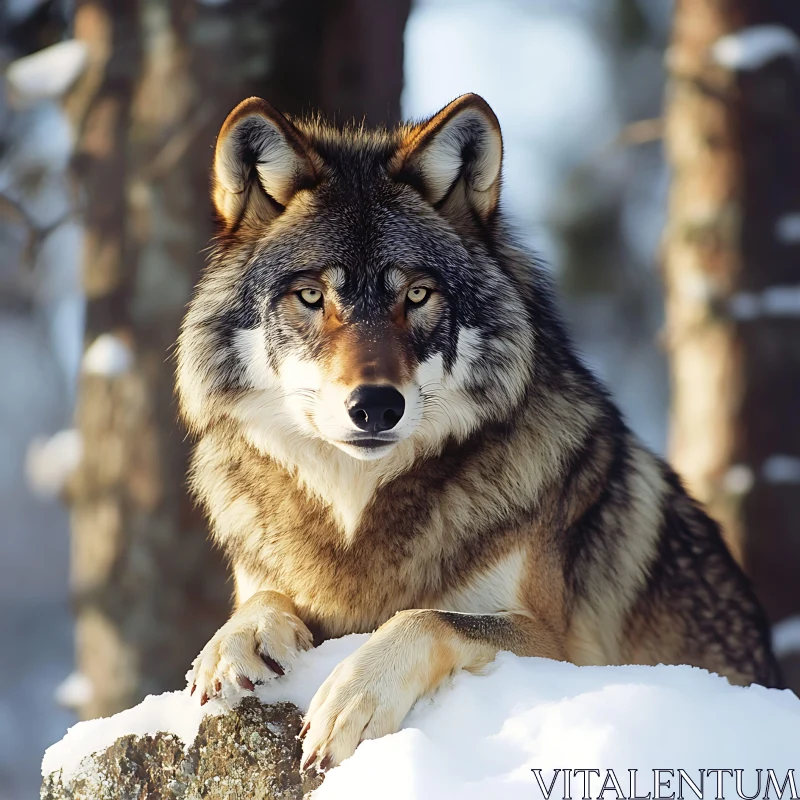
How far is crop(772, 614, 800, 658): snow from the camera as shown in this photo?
5645mm

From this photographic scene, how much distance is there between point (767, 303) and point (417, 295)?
348cm

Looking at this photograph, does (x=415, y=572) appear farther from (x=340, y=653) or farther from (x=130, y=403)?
(x=130, y=403)

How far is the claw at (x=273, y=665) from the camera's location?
275cm

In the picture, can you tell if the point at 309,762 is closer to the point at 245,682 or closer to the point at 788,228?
the point at 245,682

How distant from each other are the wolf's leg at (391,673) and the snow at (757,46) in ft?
14.5

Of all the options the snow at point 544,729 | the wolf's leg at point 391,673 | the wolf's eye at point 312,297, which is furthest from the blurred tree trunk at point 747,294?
the wolf's eye at point 312,297

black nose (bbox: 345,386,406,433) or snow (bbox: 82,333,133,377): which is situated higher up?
snow (bbox: 82,333,133,377)

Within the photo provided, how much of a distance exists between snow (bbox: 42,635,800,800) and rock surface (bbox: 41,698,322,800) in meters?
0.04

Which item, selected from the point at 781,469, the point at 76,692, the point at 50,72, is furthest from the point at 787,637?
the point at 50,72

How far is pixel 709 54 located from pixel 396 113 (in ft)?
6.91

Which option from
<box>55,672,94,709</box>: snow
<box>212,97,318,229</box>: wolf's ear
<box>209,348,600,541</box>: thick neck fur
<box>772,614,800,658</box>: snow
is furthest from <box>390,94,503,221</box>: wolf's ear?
<box>55,672,94,709</box>: snow

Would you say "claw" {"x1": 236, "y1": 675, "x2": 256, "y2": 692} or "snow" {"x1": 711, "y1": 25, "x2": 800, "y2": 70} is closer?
"claw" {"x1": 236, "y1": 675, "x2": 256, "y2": 692}

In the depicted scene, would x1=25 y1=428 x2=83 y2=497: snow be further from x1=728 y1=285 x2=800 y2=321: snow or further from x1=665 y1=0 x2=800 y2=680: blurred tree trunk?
x1=728 y1=285 x2=800 y2=321: snow

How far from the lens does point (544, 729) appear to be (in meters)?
2.34
